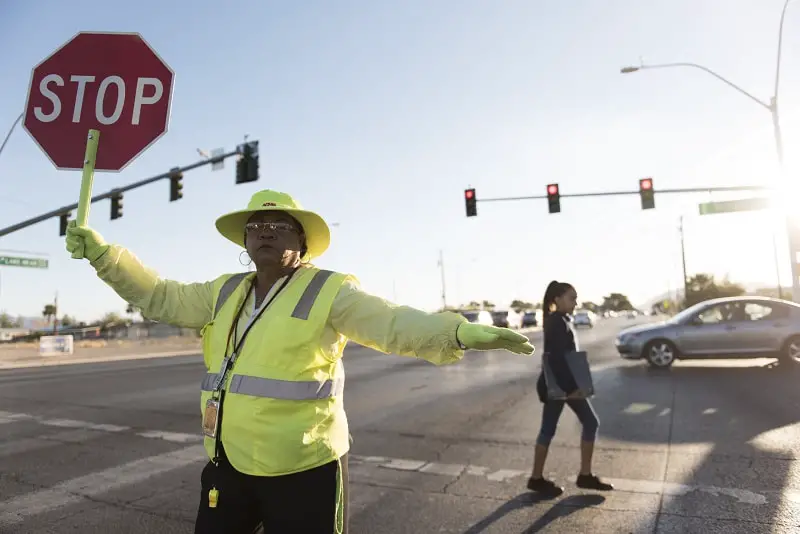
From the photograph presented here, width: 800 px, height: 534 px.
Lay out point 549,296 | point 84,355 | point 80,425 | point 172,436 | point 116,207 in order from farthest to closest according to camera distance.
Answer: point 84,355, point 116,207, point 80,425, point 172,436, point 549,296

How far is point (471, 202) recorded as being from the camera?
22922mm

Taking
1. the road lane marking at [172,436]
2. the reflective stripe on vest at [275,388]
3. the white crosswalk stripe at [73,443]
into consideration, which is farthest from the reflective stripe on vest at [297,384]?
the road lane marking at [172,436]

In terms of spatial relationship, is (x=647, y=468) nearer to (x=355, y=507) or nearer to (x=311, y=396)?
(x=355, y=507)

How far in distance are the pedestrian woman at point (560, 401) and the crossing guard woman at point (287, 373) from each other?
3.00 meters

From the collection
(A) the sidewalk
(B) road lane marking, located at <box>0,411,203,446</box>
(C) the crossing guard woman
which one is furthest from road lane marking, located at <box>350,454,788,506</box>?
(A) the sidewalk

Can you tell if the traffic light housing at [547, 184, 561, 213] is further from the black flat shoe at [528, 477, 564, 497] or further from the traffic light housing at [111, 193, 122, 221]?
the black flat shoe at [528, 477, 564, 497]

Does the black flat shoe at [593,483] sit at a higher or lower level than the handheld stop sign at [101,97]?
lower

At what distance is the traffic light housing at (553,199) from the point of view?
21359 millimetres

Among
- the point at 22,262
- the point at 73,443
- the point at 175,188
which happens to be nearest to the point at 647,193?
the point at 175,188

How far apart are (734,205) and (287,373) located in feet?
76.0

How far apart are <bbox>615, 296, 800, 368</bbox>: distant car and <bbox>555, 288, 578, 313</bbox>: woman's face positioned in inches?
379

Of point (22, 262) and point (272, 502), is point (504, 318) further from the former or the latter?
point (272, 502)

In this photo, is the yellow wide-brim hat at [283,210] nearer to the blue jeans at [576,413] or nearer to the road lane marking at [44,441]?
the blue jeans at [576,413]

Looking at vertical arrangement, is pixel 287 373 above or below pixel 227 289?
below
